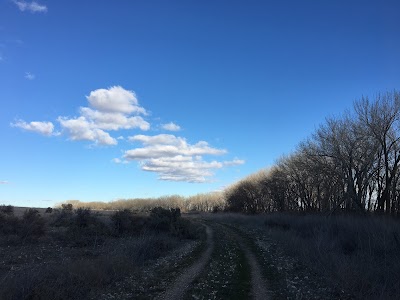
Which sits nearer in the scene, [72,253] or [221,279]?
[221,279]

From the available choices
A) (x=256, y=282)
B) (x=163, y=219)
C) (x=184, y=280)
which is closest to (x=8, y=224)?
(x=163, y=219)

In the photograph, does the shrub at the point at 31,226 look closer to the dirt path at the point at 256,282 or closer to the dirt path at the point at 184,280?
the dirt path at the point at 184,280

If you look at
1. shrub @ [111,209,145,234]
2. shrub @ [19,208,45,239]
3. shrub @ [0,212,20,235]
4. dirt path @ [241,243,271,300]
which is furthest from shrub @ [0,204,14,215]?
dirt path @ [241,243,271,300]

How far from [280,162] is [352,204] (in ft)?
99.8

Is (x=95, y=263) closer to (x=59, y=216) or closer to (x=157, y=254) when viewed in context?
(x=157, y=254)

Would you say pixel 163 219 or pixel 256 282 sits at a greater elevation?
pixel 163 219

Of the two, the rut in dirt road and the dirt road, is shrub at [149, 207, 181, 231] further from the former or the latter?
the rut in dirt road

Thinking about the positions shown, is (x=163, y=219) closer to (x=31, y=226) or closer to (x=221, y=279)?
(x=31, y=226)

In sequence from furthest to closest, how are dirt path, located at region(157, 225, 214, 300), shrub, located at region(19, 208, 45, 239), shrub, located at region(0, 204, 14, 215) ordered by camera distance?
1. shrub, located at region(0, 204, 14, 215)
2. shrub, located at region(19, 208, 45, 239)
3. dirt path, located at region(157, 225, 214, 300)

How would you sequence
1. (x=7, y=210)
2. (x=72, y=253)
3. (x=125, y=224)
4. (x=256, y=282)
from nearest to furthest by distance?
(x=256, y=282) < (x=72, y=253) < (x=125, y=224) < (x=7, y=210)

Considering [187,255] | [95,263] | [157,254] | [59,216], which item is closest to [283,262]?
[187,255]

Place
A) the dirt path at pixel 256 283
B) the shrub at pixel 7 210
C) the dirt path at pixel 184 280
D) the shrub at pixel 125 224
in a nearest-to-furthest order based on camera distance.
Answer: the dirt path at pixel 256 283 < the dirt path at pixel 184 280 < the shrub at pixel 125 224 < the shrub at pixel 7 210

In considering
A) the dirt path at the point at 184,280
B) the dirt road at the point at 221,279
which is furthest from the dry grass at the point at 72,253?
the dirt road at the point at 221,279

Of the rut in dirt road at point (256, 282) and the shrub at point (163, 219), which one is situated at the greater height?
the shrub at point (163, 219)
